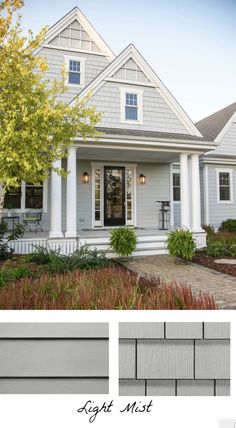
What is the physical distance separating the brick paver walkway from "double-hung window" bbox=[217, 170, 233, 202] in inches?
243

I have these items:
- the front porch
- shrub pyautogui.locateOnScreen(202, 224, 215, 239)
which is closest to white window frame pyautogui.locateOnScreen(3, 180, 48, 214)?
the front porch

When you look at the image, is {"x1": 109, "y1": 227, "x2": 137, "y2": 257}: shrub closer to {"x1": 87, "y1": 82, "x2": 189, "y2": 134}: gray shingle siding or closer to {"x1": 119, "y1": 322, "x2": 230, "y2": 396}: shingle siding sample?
{"x1": 87, "y1": 82, "x2": 189, "y2": 134}: gray shingle siding

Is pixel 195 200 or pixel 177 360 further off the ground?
pixel 195 200

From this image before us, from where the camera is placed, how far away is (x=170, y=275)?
15.9 ft

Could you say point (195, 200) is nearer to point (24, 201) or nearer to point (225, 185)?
point (225, 185)

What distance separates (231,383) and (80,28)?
424 inches

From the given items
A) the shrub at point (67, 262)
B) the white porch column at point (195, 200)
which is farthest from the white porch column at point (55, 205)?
the white porch column at point (195, 200)

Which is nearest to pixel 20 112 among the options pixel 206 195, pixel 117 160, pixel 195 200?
pixel 195 200

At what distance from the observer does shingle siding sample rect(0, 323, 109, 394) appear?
1323mm

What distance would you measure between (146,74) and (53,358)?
27.4ft

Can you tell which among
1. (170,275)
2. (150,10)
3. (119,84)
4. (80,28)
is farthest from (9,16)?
(80,28)

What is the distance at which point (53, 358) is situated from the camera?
133 centimetres

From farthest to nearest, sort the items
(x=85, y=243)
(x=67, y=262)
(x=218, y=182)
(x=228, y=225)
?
(x=218, y=182) < (x=228, y=225) < (x=85, y=243) < (x=67, y=262)

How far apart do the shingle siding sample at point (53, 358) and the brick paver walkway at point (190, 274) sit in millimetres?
2038
